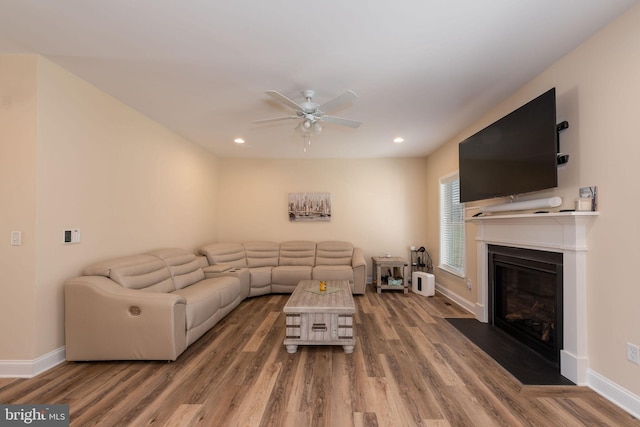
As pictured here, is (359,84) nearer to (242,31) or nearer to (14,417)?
(242,31)

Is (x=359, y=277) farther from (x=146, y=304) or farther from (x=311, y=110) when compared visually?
(x=146, y=304)

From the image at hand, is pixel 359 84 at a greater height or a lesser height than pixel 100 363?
greater

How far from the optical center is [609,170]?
1.99 metres

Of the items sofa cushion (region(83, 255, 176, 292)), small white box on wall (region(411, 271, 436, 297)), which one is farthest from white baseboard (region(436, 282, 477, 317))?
sofa cushion (region(83, 255, 176, 292))

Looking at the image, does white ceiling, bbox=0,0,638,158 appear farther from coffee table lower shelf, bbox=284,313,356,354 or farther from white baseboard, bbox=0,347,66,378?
white baseboard, bbox=0,347,66,378

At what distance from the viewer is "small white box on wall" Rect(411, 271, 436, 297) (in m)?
4.73

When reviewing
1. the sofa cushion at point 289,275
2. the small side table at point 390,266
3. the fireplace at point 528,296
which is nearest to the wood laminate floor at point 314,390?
the fireplace at point 528,296

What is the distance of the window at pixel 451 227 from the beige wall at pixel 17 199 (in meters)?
4.96

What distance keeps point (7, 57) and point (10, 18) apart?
695 millimetres

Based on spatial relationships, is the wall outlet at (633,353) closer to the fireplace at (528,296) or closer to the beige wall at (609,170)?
the beige wall at (609,170)

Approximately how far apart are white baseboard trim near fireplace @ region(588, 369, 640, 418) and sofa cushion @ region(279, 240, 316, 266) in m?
3.97

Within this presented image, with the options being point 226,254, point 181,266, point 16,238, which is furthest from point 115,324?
point 226,254

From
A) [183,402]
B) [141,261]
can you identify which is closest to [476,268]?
[183,402]

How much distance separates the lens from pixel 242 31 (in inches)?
77.7
